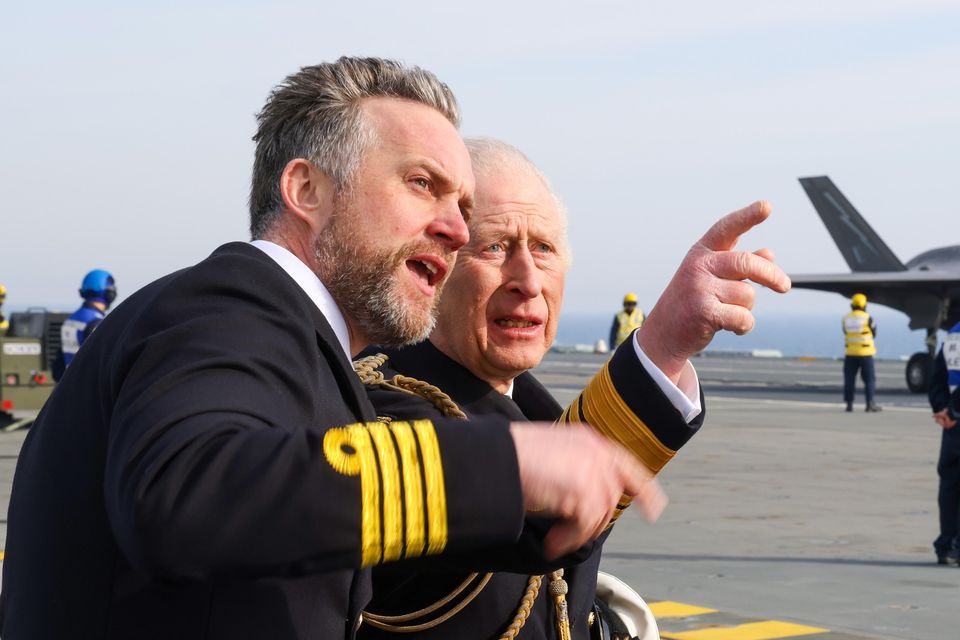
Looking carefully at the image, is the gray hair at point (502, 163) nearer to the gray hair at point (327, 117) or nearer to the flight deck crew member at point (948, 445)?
the gray hair at point (327, 117)

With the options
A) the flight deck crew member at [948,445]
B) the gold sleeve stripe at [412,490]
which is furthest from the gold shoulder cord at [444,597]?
the flight deck crew member at [948,445]

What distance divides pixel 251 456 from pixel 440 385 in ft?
4.39

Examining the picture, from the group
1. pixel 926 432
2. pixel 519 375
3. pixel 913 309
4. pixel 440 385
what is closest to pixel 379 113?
pixel 440 385

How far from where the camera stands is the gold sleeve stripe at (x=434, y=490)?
5.21 ft

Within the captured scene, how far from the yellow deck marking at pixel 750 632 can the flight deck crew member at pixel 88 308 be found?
24.9 feet

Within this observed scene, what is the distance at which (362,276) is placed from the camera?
1.98 meters

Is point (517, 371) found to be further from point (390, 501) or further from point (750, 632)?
point (750, 632)

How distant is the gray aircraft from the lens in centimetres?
3197

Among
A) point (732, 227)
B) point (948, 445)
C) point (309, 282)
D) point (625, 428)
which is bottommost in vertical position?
point (948, 445)

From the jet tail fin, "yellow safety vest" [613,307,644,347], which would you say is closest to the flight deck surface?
"yellow safety vest" [613,307,644,347]

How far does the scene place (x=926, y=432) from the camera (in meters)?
18.8

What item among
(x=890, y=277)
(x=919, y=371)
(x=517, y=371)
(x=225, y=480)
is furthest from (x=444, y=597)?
(x=890, y=277)

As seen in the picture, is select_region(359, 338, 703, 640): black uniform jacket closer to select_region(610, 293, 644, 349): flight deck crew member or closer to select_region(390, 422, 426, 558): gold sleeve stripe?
select_region(390, 422, 426, 558): gold sleeve stripe

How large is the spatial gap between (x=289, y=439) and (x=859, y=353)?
2201 cm
